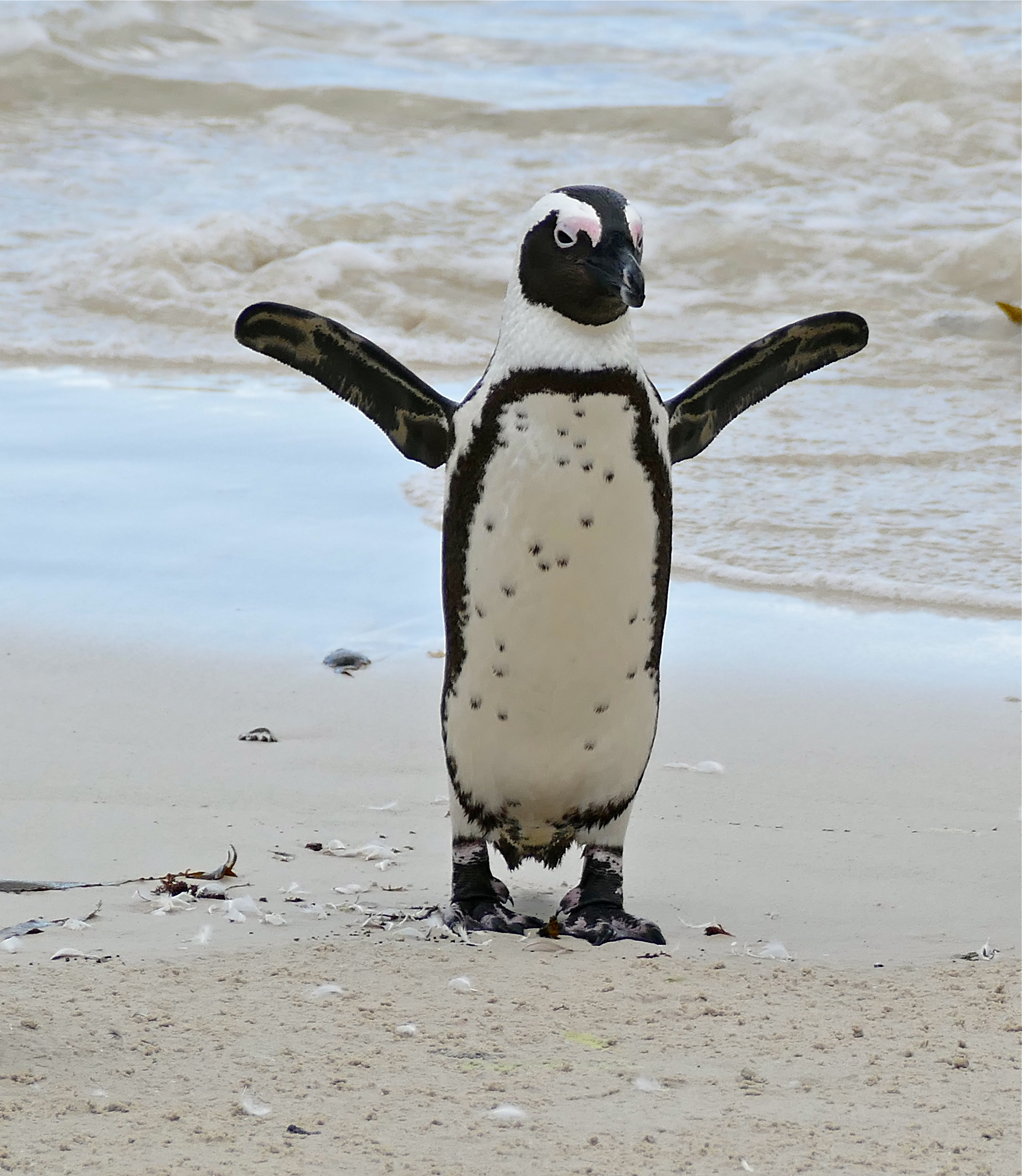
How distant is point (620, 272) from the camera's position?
246 cm

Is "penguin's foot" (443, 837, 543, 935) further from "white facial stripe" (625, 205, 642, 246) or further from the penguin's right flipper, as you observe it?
"white facial stripe" (625, 205, 642, 246)

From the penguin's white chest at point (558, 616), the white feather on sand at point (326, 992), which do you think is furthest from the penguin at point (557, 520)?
the white feather on sand at point (326, 992)

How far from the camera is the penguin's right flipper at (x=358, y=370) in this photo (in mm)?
2750

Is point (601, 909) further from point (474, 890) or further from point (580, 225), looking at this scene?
point (580, 225)

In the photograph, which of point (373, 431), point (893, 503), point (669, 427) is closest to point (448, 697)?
point (669, 427)

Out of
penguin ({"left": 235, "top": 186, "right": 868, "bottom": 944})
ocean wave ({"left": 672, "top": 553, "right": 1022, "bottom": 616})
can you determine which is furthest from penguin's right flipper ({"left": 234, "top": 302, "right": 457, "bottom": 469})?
ocean wave ({"left": 672, "top": 553, "right": 1022, "bottom": 616})

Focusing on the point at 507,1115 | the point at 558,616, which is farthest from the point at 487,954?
the point at 507,1115

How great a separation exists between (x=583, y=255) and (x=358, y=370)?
0.47m

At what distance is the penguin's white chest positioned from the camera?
2559mm

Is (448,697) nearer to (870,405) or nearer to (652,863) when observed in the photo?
(652,863)

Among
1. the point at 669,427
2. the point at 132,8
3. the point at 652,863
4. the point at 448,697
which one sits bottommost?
the point at 652,863

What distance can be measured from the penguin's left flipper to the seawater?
77.6 inches

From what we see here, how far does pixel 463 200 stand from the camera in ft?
38.7

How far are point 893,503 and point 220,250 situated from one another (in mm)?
5700
